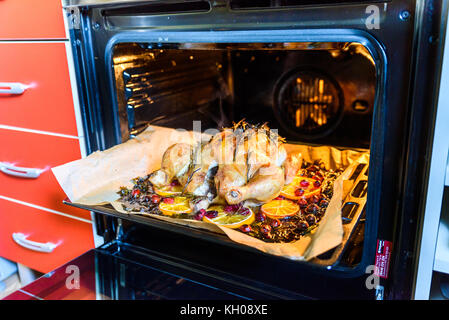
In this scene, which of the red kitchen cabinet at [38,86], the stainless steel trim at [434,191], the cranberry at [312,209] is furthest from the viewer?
the red kitchen cabinet at [38,86]

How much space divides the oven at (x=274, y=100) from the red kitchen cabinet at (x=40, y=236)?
141mm

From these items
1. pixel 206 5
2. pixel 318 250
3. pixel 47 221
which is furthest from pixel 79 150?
pixel 318 250

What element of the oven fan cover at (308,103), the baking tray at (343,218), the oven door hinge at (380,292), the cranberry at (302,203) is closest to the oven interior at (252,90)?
the oven fan cover at (308,103)

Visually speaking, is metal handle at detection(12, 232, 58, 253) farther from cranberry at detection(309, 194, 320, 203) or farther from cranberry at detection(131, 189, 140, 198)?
cranberry at detection(309, 194, 320, 203)

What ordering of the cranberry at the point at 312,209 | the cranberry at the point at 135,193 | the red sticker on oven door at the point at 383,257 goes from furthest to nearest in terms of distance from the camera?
1. the cranberry at the point at 135,193
2. the cranberry at the point at 312,209
3. the red sticker on oven door at the point at 383,257

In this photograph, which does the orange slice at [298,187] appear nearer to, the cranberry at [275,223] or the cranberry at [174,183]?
the cranberry at [275,223]

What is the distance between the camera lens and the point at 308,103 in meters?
1.46

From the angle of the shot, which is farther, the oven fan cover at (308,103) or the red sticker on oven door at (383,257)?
the oven fan cover at (308,103)

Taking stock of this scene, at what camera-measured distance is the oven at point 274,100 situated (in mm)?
748

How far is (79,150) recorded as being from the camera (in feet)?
4.10

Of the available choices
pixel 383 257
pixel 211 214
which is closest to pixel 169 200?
pixel 211 214

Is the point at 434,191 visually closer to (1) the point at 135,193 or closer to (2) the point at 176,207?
(2) the point at 176,207

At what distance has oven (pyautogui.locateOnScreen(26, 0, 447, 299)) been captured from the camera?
748 mm

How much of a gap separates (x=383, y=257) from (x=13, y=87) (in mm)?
1232
